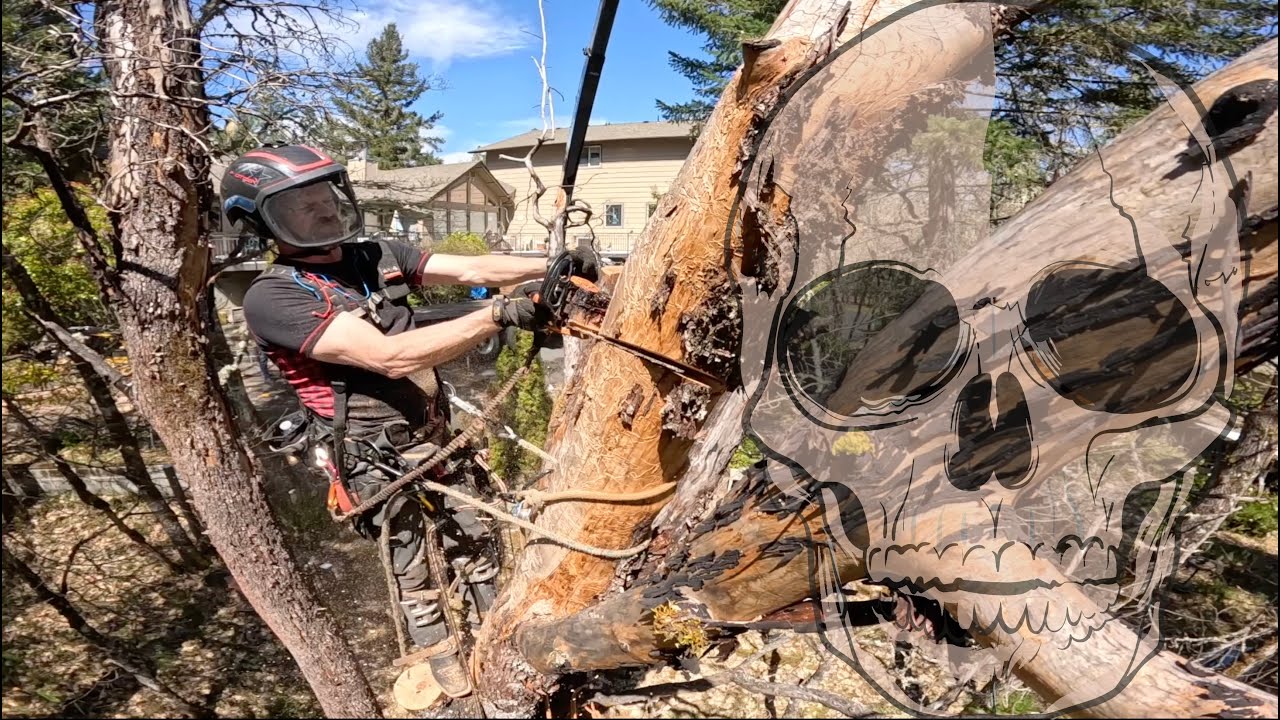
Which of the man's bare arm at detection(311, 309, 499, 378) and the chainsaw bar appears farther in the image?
the man's bare arm at detection(311, 309, 499, 378)

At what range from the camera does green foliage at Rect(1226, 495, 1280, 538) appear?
7875 millimetres

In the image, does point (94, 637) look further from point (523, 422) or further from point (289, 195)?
point (523, 422)

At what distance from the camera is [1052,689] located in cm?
121

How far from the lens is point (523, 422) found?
29.8 feet

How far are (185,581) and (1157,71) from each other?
28.1 feet

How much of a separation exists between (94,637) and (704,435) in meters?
5.64

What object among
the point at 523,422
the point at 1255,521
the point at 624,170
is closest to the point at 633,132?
the point at 624,170

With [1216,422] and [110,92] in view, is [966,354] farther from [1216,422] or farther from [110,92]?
[110,92]

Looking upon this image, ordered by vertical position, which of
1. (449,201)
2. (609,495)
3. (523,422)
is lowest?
(523,422)

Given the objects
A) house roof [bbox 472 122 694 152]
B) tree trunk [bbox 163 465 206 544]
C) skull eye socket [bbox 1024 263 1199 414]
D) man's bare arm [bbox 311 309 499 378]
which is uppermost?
house roof [bbox 472 122 694 152]

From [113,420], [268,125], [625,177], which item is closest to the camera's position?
[268,125]

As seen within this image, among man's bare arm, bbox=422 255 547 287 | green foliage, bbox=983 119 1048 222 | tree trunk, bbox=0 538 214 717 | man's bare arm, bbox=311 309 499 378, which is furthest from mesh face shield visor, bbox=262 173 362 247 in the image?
tree trunk, bbox=0 538 214 717
